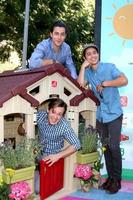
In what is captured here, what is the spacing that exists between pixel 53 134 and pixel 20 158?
447mm

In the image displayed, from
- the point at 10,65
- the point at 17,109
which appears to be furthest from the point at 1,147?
the point at 10,65

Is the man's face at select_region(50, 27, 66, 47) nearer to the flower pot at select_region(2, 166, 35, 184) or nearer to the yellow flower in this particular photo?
the flower pot at select_region(2, 166, 35, 184)

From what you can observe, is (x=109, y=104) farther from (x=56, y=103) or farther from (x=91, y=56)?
(x=56, y=103)

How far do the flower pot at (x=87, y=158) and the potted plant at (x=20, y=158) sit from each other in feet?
1.94

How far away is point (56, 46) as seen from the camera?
429cm

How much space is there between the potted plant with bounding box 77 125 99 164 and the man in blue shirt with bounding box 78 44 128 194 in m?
0.13

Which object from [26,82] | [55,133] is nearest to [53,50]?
[26,82]

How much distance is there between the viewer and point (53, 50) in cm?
432

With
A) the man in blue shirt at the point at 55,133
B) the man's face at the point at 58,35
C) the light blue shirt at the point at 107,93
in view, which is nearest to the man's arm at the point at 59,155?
the man in blue shirt at the point at 55,133

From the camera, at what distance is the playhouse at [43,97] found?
11.8 feet

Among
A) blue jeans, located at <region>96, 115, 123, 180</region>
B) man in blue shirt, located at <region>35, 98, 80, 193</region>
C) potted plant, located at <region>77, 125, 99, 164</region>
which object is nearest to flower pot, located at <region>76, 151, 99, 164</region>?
potted plant, located at <region>77, 125, 99, 164</region>

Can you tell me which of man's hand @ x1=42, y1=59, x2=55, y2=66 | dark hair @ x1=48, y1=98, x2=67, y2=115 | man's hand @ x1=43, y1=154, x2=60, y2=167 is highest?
man's hand @ x1=42, y1=59, x2=55, y2=66

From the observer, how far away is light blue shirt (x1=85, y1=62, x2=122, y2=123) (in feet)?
13.9

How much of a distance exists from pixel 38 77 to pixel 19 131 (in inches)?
40.0
